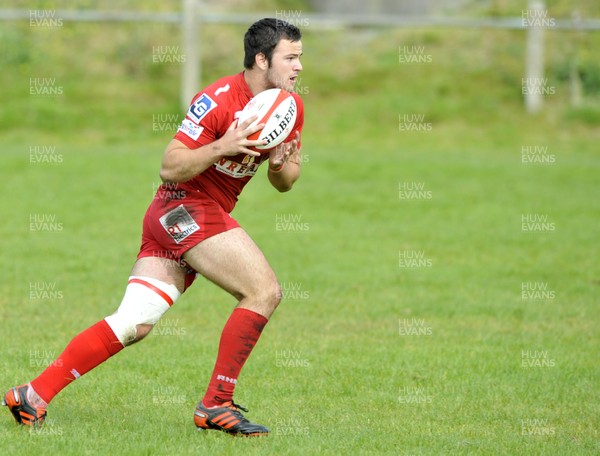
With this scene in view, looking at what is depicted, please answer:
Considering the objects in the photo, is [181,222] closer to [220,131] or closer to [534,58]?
[220,131]

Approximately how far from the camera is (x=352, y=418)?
6875mm

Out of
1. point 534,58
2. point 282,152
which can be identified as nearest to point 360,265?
point 282,152

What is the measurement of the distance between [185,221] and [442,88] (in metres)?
15.6

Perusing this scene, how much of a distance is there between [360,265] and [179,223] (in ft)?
21.8

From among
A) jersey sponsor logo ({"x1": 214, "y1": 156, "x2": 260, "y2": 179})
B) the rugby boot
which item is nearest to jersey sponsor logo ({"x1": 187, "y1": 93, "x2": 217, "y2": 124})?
jersey sponsor logo ({"x1": 214, "y1": 156, "x2": 260, "y2": 179})

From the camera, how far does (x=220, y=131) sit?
20.3ft

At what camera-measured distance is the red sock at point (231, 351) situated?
246 inches

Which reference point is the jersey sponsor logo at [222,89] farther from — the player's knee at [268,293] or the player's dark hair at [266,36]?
the player's knee at [268,293]

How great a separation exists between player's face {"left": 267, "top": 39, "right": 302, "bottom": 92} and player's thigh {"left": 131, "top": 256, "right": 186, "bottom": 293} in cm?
128

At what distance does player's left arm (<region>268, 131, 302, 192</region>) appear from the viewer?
633 centimetres

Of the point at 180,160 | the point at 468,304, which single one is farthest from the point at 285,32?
the point at 468,304

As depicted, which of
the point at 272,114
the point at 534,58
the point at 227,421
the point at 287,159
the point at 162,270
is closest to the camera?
the point at 272,114

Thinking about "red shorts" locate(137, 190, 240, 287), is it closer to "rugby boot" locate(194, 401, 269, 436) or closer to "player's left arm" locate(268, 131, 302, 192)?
"player's left arm" locate(268, 131, 302, 192)

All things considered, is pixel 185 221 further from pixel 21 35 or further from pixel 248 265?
pixel 21 35
